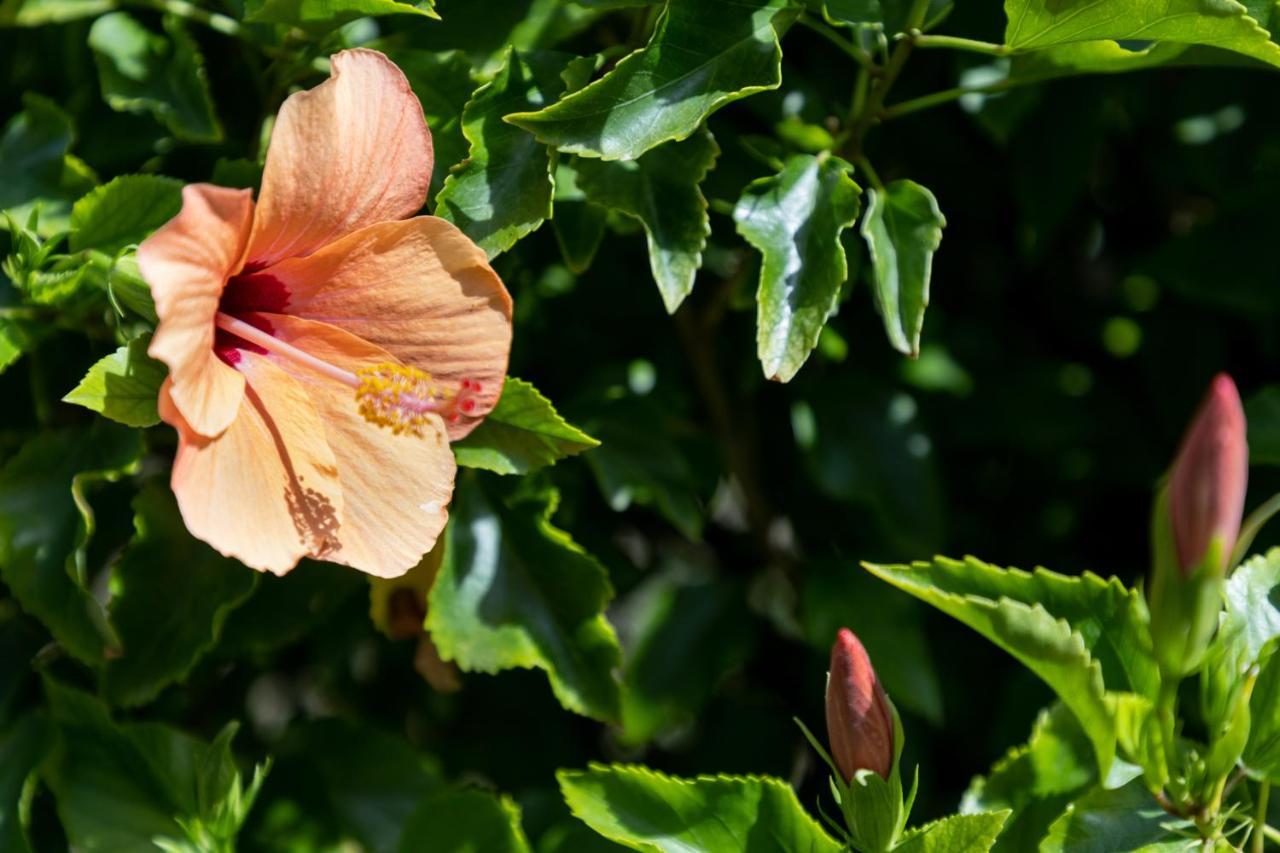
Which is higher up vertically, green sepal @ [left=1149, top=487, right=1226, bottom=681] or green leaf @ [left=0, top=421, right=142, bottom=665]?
green sepal @ [left=1149, top=487, right=1226, bottom=681]

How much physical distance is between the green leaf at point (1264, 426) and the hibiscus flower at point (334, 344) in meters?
0.69

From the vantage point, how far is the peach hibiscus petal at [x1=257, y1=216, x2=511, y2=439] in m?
1.04

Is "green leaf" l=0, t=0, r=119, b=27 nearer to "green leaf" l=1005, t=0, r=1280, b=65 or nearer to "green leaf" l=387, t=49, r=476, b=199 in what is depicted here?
"green leaf" l=387, t=49, r=476, b=199

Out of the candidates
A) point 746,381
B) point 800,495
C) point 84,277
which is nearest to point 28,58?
point 84,277

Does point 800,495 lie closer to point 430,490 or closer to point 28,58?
point 430,490

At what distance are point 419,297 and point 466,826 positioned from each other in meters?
0.49

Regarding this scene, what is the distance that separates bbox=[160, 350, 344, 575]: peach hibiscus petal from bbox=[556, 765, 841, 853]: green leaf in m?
0.28

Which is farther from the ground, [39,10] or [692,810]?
[39,10]

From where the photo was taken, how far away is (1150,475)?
66.3 inches

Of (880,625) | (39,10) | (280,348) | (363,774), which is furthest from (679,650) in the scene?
(39,10)

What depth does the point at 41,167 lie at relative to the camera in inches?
49.3

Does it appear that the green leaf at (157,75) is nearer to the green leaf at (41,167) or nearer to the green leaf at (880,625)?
the green leaf at (41,167)

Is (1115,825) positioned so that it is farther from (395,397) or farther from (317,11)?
(317,11)

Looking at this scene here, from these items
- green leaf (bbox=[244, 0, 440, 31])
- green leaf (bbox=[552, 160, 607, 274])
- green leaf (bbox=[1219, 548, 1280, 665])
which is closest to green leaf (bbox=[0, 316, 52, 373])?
green leaf (bbox=[244, 0, 440, 31])
